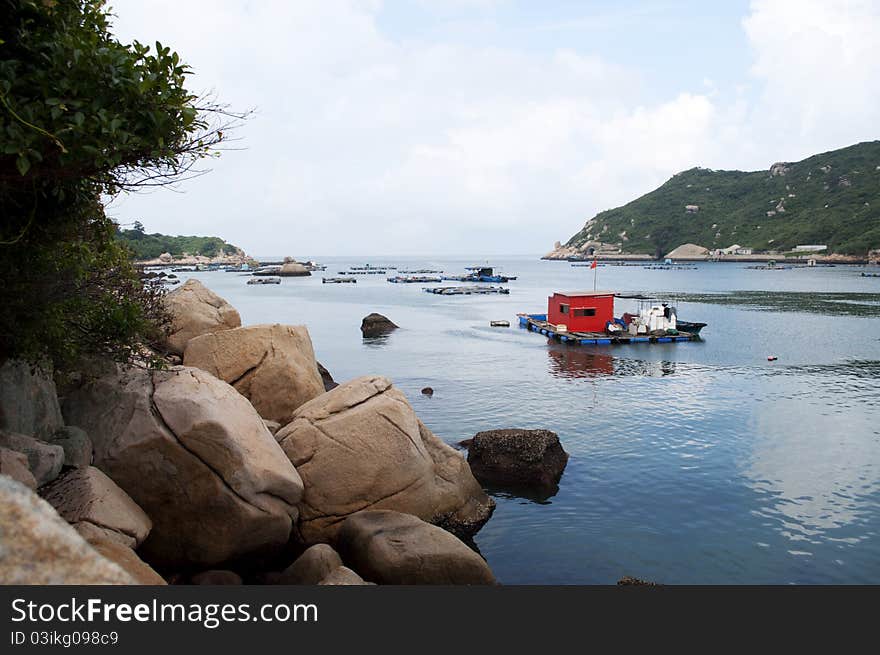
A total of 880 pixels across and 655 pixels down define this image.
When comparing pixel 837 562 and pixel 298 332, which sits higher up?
pixel 298 332

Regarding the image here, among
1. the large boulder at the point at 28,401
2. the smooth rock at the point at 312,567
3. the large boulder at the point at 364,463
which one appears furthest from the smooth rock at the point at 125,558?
the large boulder at the point at 364,463

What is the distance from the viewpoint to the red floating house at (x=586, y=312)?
55500 millimetres

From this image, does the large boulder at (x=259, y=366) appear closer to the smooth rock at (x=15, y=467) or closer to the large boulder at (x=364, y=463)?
the large boulder at (x=364, y=463)

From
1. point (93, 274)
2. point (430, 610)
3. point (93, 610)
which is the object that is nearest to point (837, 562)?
point (430, 610)

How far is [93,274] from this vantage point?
12.8m

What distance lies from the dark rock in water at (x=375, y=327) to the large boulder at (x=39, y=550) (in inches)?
2119

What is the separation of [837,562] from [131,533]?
15.5m

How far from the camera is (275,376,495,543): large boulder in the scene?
14.0 metres

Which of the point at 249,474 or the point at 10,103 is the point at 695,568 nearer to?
the point at 249,474

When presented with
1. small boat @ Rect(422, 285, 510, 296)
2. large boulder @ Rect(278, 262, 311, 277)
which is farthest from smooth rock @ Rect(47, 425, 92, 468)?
large boulder @ Rect(278, 262, 311, 277)

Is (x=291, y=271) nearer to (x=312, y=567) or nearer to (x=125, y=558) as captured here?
(x=312, y=567)

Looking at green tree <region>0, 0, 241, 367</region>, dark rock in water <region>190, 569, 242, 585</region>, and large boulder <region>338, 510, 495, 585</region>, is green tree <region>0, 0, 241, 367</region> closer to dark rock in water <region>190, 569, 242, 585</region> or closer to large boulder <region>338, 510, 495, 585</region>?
dark rock in water <region>190, 569, 242, 585</region>

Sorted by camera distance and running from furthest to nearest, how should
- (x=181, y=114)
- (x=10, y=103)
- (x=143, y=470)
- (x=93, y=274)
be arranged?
(x=93, y=274) < (x=143, y=470) < (x=181, y=114) < (x=10, y=103)

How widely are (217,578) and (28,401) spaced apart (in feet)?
14.7
